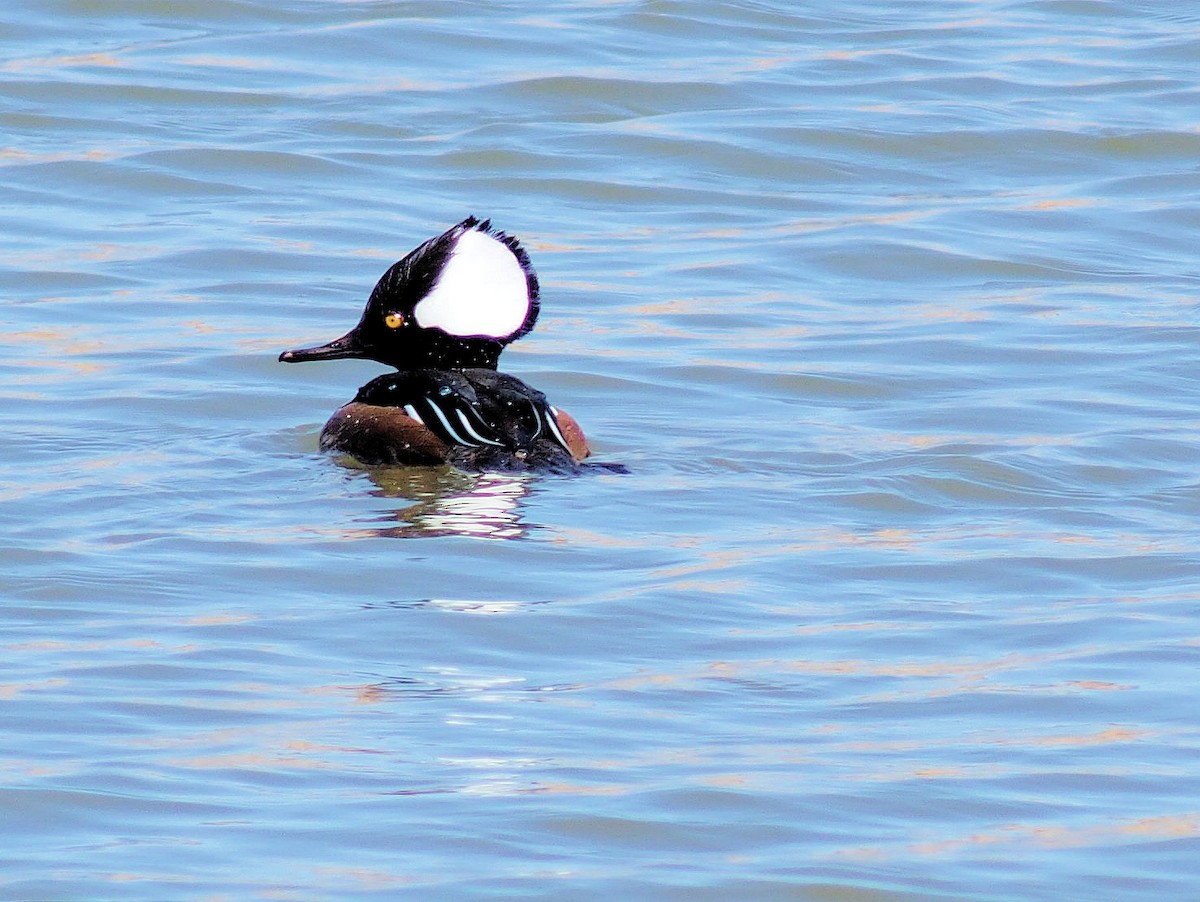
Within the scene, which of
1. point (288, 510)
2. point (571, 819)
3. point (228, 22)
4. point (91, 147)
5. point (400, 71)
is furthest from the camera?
point (228, 22)

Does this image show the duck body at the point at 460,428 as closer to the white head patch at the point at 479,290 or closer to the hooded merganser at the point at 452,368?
the hooded merganser at the point at 452,368

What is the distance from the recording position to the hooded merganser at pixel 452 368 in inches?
308

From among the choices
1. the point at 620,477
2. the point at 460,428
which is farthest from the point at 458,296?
the point at 620,477

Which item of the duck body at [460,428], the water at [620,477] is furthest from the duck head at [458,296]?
the water at [620,477]

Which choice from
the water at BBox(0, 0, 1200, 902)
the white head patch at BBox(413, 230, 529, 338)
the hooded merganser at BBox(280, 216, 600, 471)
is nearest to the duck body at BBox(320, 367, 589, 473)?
the hooded merganser at BBox(280, 216, 600, 471)

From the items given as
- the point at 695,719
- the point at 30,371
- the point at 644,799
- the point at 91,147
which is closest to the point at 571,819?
the point at 644,799

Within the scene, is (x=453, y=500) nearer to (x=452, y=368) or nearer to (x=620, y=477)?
(x=620, y=477)

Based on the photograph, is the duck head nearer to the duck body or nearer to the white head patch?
the white head patch

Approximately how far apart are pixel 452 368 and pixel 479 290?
0.36 metres

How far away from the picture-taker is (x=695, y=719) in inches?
203

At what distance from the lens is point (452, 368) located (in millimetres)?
8484

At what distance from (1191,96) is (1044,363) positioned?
5.83m

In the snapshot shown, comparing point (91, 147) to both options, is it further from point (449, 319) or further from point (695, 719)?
point (695, 719)

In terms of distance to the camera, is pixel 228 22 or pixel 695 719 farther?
pixel 228 22
